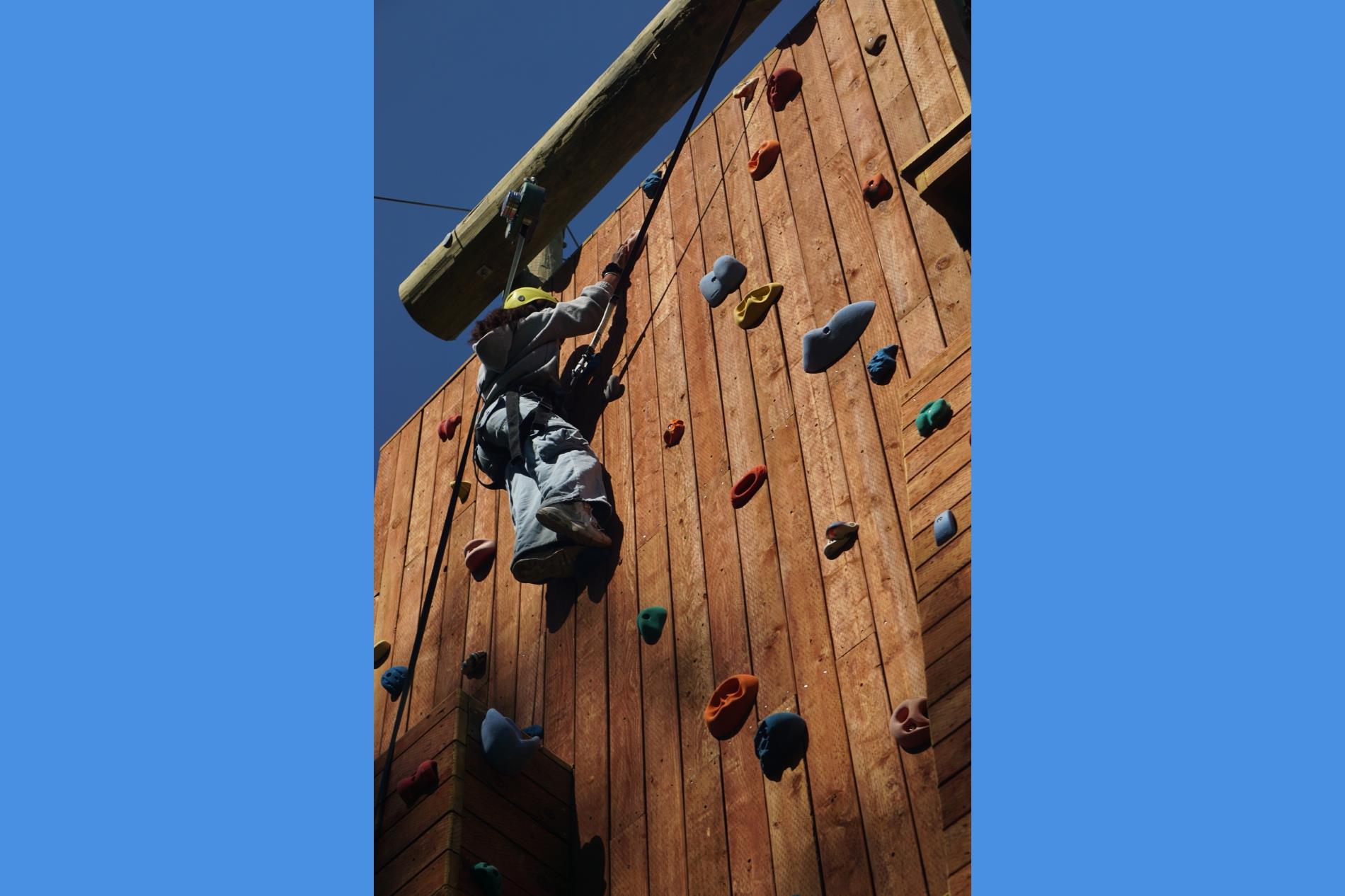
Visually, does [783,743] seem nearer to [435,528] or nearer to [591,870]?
[591,870]

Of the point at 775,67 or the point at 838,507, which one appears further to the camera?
the point at 775,67

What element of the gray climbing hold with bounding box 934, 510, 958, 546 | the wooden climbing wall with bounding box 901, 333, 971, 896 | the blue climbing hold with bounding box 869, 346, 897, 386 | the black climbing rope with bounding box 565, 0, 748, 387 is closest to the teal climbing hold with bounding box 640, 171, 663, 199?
the black climbing rope with bounding box 565, 0, 748, 387

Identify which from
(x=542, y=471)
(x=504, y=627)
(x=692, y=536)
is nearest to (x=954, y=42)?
(x=692, y=536)

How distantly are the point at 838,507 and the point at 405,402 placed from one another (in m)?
2.32

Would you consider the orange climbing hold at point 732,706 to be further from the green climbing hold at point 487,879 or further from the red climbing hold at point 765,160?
the red climbing hold at point 765,160

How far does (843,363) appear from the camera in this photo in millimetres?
3035

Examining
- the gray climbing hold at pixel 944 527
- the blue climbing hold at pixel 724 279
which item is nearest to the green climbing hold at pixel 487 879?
the gray climbing hold at pixel 944 527

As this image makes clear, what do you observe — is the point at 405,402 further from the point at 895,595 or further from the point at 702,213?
the point at 895,595

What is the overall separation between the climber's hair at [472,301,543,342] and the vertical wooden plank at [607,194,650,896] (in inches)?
11.6

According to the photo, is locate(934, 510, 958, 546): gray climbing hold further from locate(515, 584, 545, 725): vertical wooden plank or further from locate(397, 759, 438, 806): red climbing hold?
locate(515, 584, 545, 725): vertical wooden plank

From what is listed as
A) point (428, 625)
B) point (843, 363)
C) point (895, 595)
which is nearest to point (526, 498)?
point (428, 625)

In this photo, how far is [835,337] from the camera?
10.1 ft

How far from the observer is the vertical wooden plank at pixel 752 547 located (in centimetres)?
240

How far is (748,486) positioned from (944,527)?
880 millimetres
